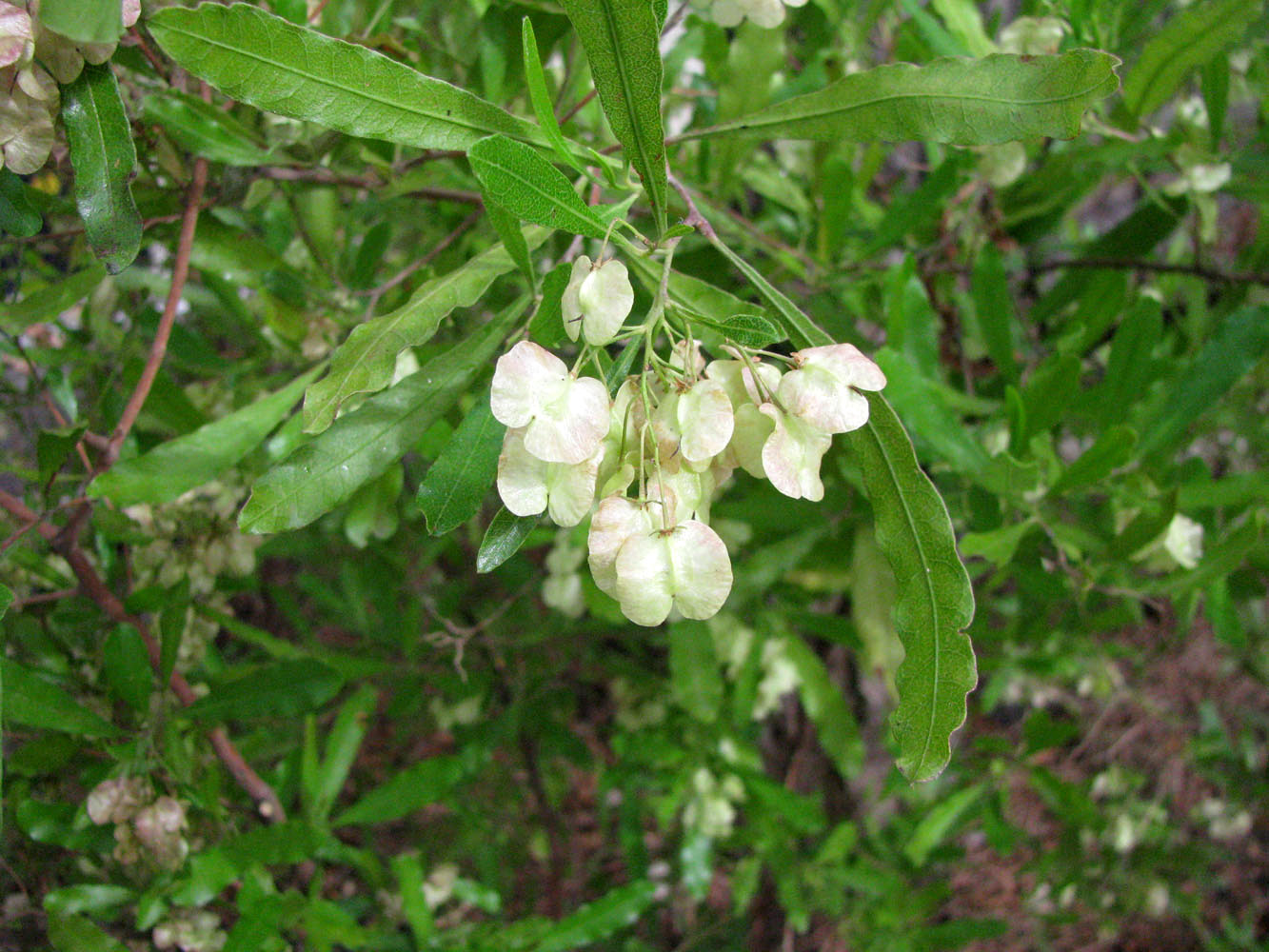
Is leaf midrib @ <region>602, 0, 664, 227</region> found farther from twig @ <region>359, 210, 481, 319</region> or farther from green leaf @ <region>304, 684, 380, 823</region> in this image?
green leaf @ <region>304, 684, 380, 823</region>

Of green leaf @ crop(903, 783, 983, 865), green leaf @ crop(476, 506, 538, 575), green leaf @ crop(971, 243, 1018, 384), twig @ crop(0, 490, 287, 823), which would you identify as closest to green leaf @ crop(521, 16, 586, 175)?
green leaf @ crop(476, 506, 538, 575)

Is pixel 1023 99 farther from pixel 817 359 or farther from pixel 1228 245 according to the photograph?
pixel 1228 245

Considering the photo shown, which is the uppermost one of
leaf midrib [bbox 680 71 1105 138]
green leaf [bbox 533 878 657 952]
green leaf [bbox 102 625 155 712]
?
leaf midrib [bbox 680 71 1105 138]

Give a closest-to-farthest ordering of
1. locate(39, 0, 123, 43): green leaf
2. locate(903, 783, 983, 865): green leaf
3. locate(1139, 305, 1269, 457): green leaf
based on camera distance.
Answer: locate(39, 0, 123, 43): green leaf, locate(1139, 305, 1269, 457): green leaf, locate(903, 783, 983, 865): green leaf

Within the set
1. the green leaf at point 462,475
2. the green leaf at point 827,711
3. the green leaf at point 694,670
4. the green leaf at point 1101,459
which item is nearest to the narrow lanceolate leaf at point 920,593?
the green leaf at point 462,475

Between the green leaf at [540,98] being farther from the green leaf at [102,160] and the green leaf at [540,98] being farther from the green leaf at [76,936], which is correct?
the green leaf at [76,936]

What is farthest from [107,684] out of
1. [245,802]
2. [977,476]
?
[977,476]

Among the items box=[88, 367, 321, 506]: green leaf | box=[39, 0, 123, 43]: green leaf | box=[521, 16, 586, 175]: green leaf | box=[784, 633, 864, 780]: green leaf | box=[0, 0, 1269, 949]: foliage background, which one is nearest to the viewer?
box=[39, 0, 123, 43]: green leaf
